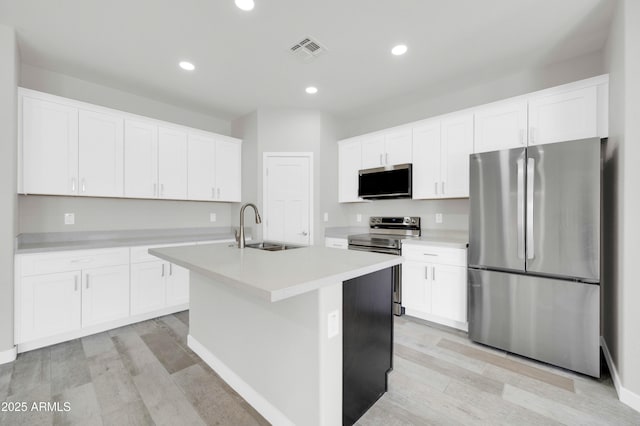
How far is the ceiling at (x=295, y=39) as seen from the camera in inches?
79.5

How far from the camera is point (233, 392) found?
1852mm

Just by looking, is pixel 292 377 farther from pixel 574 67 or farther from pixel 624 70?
pixel 574 67

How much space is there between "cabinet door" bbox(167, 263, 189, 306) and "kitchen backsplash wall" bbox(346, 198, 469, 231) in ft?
8.67

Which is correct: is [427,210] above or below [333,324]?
above

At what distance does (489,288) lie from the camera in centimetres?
246

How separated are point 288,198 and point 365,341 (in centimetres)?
270

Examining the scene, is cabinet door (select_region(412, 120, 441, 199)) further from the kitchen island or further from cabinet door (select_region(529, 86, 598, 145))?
the kitchen island

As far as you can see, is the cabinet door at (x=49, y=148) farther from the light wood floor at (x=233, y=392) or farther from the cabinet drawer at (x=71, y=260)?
A: the light wood floor at (x=233, y=392)

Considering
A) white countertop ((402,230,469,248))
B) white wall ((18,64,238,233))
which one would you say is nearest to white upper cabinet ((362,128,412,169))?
white countertop ((402,230,469,248))

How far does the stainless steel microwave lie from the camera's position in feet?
11.2

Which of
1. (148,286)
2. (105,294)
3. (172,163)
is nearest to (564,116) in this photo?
(172,163)

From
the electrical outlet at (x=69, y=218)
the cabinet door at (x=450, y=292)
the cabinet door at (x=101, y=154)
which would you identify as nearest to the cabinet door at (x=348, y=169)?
the cabinet door at (x=450, y=292)

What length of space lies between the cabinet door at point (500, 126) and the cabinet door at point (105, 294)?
13.4 ft

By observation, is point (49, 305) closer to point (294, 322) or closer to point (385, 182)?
point (294, 322)
